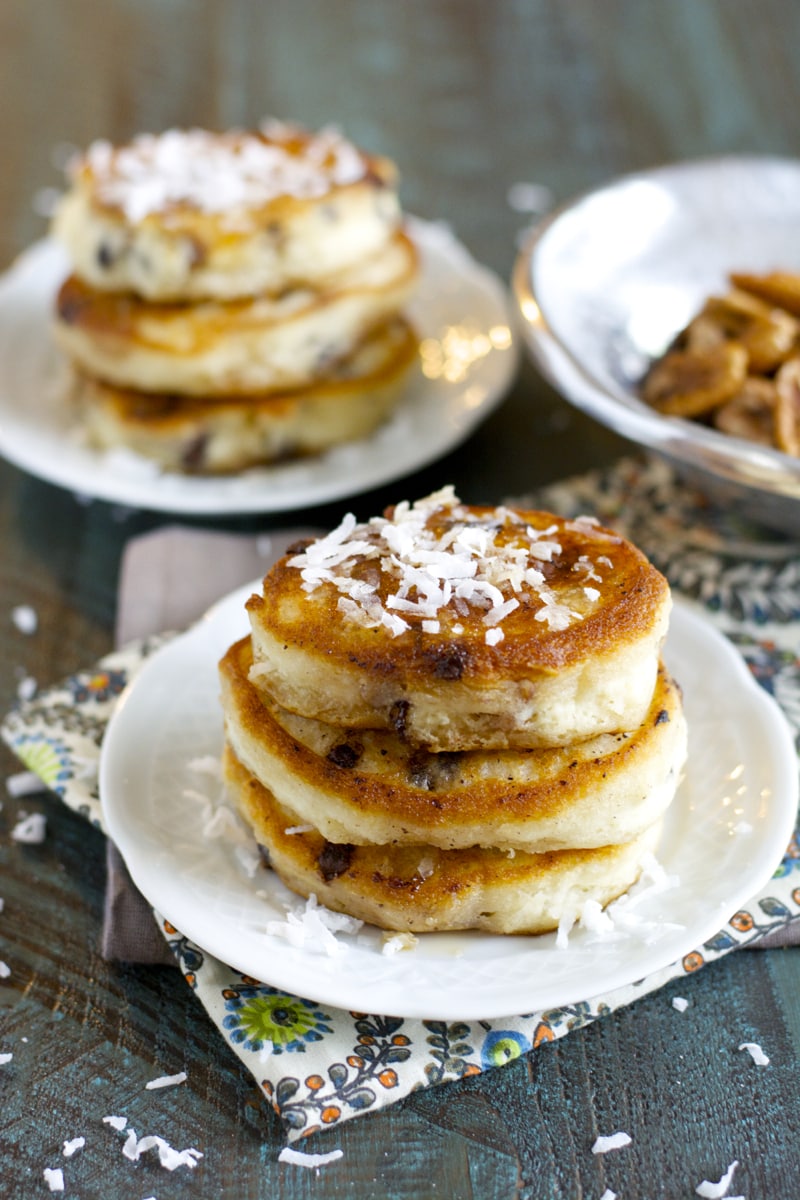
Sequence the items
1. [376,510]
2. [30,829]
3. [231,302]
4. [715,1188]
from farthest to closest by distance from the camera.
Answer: [376,510], [231,302], [30,829], [715,1188]

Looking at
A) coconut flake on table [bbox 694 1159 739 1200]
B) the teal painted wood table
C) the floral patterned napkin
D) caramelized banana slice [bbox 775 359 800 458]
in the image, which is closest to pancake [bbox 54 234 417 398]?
the teal painted wood table

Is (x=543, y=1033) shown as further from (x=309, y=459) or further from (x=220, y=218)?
(x=220, y=218)

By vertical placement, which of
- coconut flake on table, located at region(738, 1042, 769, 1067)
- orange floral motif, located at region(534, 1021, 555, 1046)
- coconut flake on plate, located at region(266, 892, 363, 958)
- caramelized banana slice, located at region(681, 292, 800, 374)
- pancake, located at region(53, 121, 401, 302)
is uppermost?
pancake, located at region(53, 121, 401, 302)

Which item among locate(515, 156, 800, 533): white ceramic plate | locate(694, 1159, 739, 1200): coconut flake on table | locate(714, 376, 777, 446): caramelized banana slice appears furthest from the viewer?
locate(714, 376, 777, 446): caramelized banana slice

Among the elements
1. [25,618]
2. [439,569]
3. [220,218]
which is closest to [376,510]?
[220,218]

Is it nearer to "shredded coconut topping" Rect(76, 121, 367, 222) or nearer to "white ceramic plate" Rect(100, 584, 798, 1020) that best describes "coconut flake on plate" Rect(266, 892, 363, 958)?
"white ceramic plate" Rect(100, 584, 798, 1020)

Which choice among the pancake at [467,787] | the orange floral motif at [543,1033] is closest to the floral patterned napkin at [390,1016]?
the orange floral motif at [543,1033]
